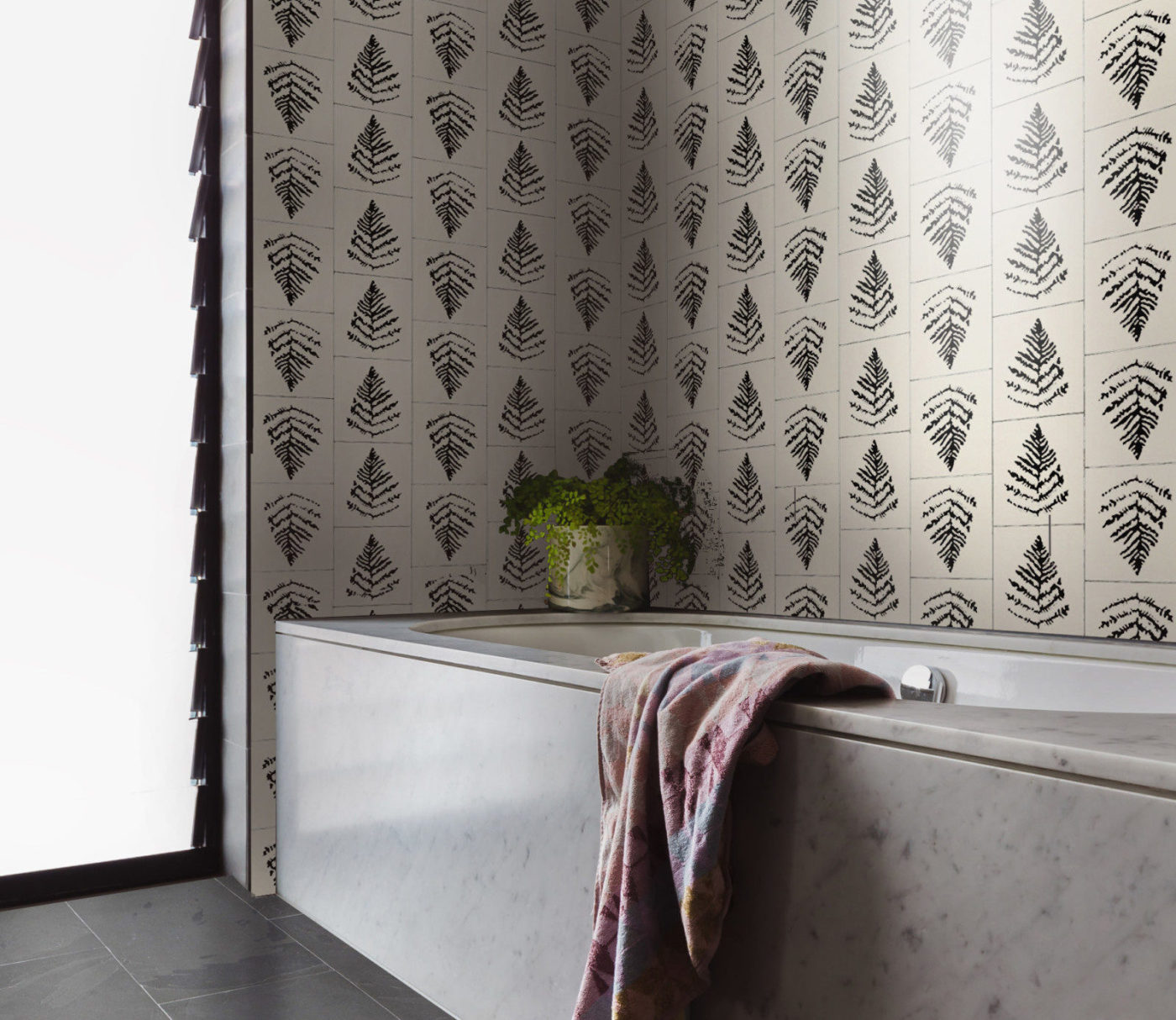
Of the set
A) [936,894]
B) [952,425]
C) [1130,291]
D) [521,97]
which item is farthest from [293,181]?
[936,894]

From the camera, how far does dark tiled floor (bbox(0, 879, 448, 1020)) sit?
187cm

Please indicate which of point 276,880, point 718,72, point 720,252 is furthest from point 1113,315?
point 276,880

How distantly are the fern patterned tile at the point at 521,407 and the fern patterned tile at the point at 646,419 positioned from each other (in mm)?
226

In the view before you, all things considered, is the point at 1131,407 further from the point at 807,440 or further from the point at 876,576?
the point at 807,440

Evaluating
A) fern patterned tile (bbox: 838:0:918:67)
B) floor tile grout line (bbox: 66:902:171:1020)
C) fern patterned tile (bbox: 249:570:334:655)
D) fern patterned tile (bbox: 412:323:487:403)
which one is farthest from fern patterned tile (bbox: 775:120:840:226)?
floor tile grout line (bbox: 66:902:171:1020)

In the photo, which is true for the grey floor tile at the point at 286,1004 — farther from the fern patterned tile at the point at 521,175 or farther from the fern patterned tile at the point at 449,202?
the fern patterned tile at the point at 521,175

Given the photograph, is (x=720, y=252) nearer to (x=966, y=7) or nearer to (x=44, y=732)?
(x=966, y=7)

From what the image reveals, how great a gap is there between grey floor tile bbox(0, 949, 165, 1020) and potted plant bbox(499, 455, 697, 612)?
127 centimetres

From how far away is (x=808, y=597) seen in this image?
254 centimetres

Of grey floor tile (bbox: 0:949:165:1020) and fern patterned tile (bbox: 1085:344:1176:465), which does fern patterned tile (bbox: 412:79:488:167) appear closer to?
fern patterned tile (bbox: 1085:344:1176:465)

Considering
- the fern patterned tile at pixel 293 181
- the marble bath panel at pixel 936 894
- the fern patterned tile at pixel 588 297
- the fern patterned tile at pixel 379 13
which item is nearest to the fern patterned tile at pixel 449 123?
the fern patterned tile at pixel 379 13

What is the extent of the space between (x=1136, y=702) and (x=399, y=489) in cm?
170

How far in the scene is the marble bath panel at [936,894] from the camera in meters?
0.86

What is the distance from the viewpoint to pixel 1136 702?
1.71m
